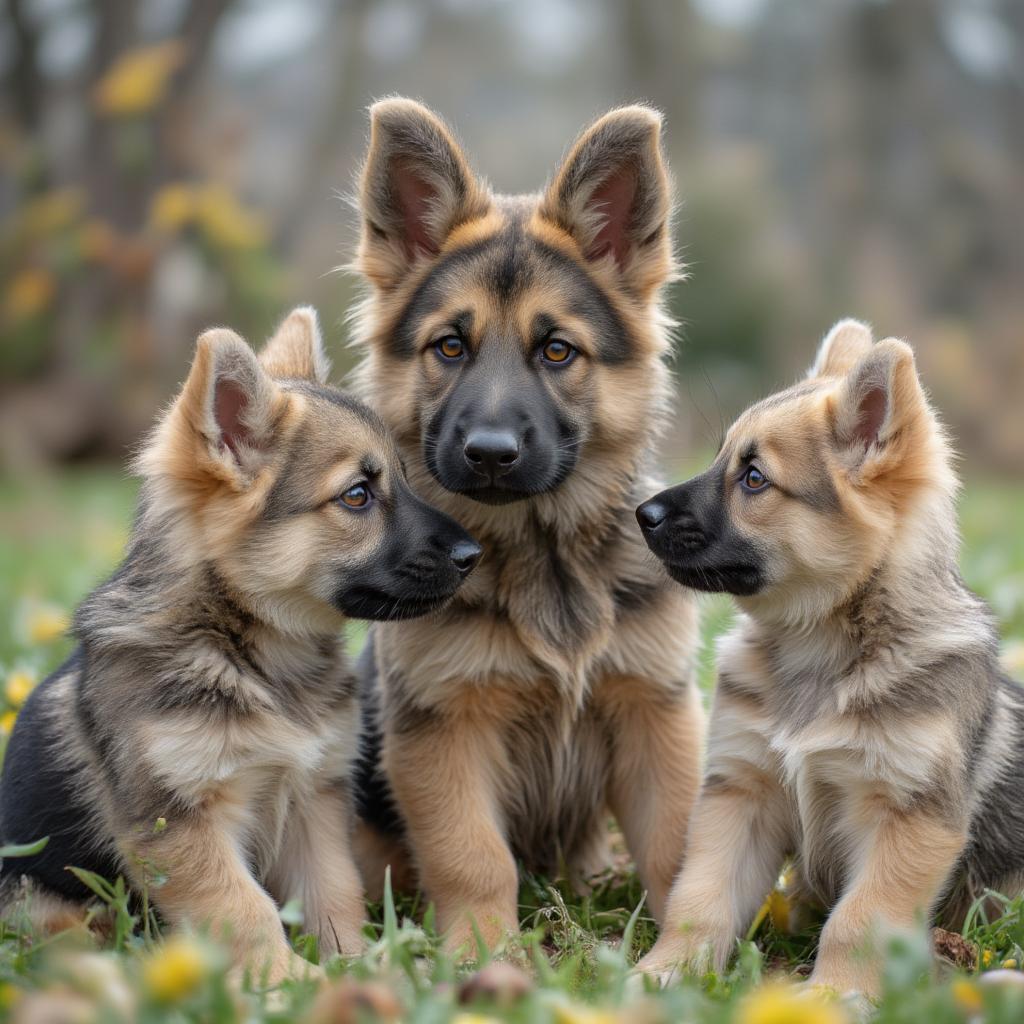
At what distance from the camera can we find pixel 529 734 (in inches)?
165

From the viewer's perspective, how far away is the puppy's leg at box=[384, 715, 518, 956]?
384 cm

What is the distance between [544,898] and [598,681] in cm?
72

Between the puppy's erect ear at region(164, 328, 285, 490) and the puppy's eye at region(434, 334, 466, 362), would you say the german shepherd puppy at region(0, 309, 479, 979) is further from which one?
the puppy's eye at region(434, 334, 466, 362)

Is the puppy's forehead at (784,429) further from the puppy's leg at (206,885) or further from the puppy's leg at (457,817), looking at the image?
the puppy's leg at (206,885)

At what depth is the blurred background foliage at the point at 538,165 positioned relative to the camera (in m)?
13.8

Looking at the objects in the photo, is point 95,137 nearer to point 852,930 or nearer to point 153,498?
point 153,498

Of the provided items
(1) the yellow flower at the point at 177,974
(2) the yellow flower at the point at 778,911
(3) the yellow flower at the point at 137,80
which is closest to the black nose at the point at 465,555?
(2) the yellow flower at the point at 778,911

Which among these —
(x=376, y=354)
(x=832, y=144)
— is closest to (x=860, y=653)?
(x=376, y=354)

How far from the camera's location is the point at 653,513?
381 centimetres

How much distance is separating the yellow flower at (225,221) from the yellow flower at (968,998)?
422 inches

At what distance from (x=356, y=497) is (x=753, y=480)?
1.18 metres

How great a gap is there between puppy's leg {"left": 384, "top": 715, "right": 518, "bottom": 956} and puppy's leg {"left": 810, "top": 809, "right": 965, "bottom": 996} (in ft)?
3.14

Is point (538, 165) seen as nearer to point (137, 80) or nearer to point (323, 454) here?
point (137, 80)

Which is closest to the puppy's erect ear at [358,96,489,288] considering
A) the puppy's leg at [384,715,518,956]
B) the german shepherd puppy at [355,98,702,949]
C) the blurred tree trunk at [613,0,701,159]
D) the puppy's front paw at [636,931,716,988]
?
the german shepherd puppy at [355,98,702,949]
